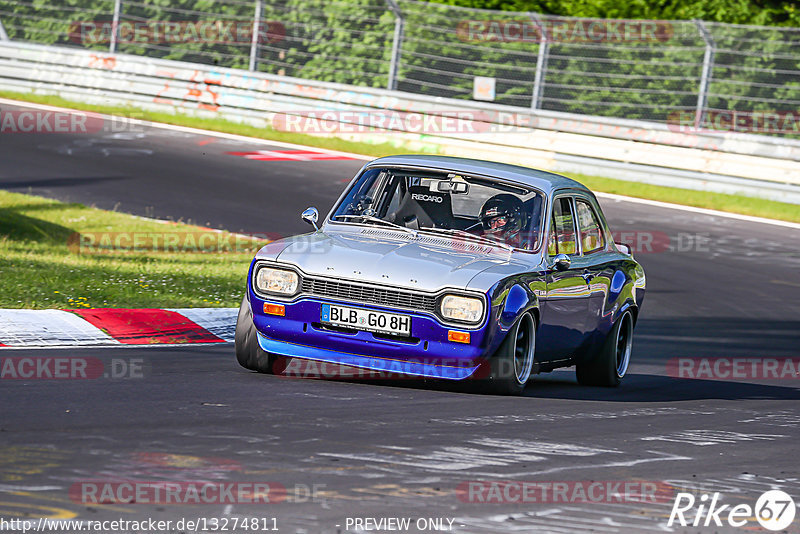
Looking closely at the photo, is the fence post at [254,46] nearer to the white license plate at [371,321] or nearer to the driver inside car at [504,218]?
the driver inside car at [504,218]

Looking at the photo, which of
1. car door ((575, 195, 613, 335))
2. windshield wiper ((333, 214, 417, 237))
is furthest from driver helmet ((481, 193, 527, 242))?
car door ((575, 195, 613, 335))

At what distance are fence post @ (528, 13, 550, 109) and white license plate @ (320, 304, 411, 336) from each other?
15048mm

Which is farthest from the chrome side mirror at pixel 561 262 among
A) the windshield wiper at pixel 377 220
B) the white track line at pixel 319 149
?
the white track line at pixel 319 149

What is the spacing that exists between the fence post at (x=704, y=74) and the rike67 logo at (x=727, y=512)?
15.8 meters

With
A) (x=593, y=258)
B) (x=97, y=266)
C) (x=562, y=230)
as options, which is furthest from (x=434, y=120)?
(x=562, y=230)

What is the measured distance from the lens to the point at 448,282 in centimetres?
749

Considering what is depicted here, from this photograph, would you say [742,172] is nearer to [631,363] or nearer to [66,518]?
[631,363]

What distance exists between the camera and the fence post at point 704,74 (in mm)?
20938

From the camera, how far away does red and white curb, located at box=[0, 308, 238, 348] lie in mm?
8977

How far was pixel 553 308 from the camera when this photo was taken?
8438 millimetres

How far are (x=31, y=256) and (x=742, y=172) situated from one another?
1191cm

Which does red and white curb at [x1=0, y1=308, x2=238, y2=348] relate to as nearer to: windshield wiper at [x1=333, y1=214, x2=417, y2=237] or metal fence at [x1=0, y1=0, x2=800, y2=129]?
windshield wiper at [x1=333, y1=214, x2=417, y2=237]

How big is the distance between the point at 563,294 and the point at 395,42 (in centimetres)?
1520

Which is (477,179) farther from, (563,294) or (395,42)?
(395,42)
